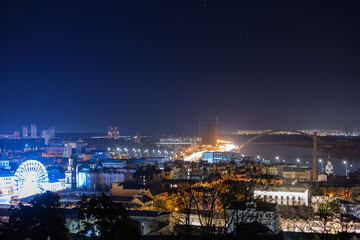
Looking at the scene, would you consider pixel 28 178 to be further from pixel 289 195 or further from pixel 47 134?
pixel 47 134

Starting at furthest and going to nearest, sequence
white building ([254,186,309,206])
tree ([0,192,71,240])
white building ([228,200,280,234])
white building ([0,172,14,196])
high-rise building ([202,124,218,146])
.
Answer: high-rise building ([202,124,218,146]) → white building ([0,172,14,196]) → white building ([254,186,309,206]) → tree ([0,192,71,240]) → white building ([228,200,280,234])

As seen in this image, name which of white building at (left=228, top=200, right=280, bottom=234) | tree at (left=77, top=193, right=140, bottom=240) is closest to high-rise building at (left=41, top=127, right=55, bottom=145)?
white building at (left=228, top=200, right=280, bottom=234)

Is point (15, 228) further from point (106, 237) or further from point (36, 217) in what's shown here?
point (106, 237)

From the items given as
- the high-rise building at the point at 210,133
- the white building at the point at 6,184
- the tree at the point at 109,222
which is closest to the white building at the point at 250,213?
the tree at the point at 109,222

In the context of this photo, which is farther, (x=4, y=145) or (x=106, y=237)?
(x=4, y=145)

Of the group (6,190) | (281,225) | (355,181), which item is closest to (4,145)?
(6,190)

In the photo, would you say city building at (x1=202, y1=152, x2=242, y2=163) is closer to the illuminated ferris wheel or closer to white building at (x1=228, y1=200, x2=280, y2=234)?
the illuminated ferris wheel
